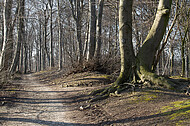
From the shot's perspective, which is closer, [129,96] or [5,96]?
[129,96]

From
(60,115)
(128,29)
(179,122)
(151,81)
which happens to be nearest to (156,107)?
(179,122)

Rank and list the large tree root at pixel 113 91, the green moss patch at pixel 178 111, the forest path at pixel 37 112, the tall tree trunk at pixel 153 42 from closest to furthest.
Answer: the green moss patch at pixel 178 111 < the forest path at pixel 37 112 < the tall tree trunk at pixel 153 42 < the large tree root at pixel 113 91

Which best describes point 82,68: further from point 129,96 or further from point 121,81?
point 129,96

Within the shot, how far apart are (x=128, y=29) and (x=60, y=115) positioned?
14.0 ft

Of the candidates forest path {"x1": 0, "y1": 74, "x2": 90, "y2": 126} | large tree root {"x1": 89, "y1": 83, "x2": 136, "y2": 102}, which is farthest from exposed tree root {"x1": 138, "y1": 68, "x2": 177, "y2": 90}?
forest path {"x1": 0, "y1": 74, "x2": 90, "y2": 126}

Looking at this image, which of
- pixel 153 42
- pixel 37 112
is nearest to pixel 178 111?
pixel 153 42

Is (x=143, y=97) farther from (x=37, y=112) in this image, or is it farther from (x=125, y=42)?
(x=37, y=112)

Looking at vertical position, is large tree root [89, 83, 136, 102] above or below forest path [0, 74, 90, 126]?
above

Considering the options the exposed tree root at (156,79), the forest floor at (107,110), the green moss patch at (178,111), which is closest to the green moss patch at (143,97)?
the forest floor at (107,110)

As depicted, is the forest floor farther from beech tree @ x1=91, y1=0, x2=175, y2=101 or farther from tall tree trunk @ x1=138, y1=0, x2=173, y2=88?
tall tree trunk @ x1=138, y1=0, x2=173, y2=88

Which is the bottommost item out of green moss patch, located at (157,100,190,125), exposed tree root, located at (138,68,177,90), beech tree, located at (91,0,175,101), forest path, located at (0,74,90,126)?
forest path, located at (0,74,90,126)

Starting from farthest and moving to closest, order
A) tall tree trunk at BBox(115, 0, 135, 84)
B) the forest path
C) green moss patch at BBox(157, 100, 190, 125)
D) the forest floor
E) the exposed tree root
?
tall tree trunk at BBox(115, 0, 135, 84), the exposed tree root, the forest path, the forest floor, green moss patch at BBox(157, 100, 190, 125)

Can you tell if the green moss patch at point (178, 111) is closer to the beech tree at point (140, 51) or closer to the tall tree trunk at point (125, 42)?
the beech tree at point (140, 51)

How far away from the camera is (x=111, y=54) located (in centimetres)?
1284
